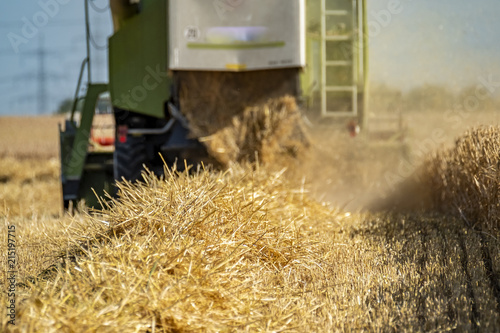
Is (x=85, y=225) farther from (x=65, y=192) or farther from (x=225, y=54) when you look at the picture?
(x=65, y=192)

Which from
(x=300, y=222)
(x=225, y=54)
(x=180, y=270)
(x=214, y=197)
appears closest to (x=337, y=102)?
(x=225, y=54)

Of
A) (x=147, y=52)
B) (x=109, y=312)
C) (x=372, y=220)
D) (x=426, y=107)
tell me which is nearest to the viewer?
(x=109, y=312)

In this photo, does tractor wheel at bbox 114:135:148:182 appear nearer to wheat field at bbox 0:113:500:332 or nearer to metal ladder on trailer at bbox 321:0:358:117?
wheat field at bbox 0:113:500:332

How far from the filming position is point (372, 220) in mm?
5863

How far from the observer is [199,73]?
7090 mm

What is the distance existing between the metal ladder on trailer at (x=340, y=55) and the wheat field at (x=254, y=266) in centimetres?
250

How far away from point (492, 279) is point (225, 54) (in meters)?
4.00

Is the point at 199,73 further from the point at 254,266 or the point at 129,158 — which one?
the point at 254,266

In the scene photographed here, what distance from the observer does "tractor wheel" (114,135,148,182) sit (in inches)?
301

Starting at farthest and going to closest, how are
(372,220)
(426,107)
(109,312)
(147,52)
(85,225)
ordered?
1. (426,107)
2. (147,52)
3. (372,220)
4. (85,225)
5. (109,312)

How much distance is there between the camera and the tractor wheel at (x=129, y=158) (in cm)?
764

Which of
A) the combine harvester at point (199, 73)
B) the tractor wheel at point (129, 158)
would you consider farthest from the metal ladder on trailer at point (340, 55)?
the tractor wheel at point (129, 158)

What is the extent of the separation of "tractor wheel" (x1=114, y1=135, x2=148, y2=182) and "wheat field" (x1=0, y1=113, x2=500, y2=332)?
196 cm

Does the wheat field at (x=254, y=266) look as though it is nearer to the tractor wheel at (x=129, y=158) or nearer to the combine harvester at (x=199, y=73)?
the combine harvester at (x=199, y=73)
